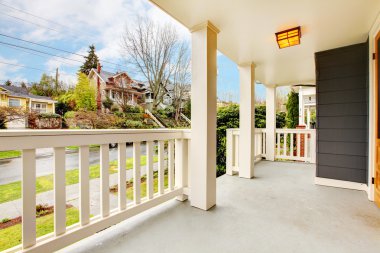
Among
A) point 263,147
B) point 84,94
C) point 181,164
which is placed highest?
point 84,94

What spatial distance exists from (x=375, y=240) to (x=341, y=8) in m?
2.39

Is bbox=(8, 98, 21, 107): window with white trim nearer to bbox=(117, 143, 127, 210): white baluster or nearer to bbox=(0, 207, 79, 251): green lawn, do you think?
bbox=(117, 143, 127, 210): white baluster

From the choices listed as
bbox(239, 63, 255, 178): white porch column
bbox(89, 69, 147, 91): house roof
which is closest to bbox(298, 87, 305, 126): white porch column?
bbox(239, 63, 255, 178): white porch column

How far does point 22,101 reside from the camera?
1585mm

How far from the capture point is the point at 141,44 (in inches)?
145

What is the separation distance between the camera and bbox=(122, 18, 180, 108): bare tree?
11.5 ft

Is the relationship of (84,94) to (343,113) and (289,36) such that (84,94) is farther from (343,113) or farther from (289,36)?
(343,113)

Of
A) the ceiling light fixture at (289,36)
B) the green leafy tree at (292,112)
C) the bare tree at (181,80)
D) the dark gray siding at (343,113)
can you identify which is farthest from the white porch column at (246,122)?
the green leafy tree at (292,112)

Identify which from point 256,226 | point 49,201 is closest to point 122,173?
point 49,201

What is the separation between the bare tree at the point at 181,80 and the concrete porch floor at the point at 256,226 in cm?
203

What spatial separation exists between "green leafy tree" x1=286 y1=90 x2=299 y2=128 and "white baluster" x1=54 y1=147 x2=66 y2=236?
8.38 metres

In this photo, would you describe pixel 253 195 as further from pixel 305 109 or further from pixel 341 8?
pixel 305 109

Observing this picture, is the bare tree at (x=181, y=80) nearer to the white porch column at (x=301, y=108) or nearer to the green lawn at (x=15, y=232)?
the green lawn at (x=15, y=232)

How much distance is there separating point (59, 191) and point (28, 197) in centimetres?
19
